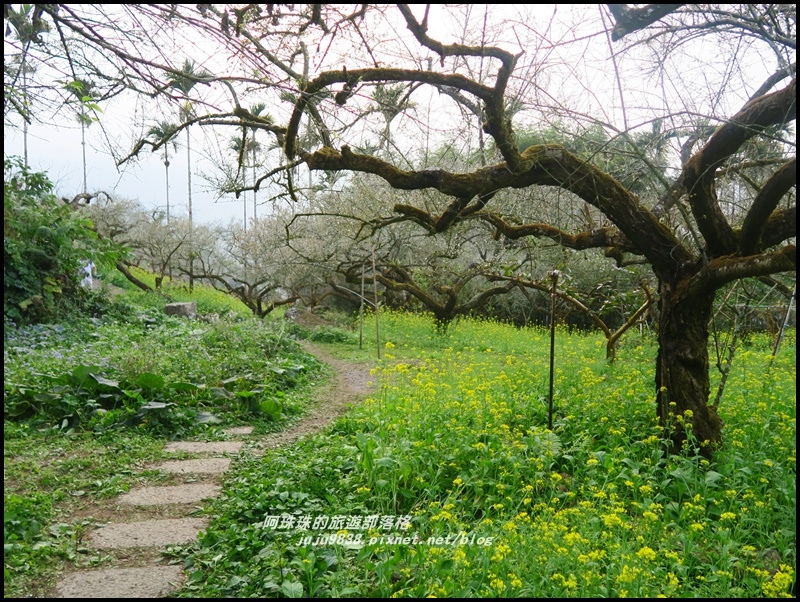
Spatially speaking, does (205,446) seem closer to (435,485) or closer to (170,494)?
(170,494)

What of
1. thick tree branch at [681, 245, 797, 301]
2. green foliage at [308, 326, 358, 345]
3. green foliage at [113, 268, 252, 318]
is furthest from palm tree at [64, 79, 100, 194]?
green foliage at [113, 268, 252, 318]

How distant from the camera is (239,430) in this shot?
601 centimetres

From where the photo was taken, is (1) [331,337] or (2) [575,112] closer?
(2) [575,112]

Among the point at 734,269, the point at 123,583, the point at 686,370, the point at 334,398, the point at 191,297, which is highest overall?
the point at 734,269

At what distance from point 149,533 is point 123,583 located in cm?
61

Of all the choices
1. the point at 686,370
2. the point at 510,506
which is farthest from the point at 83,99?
the point at 686,370

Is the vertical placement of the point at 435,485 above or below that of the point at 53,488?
above

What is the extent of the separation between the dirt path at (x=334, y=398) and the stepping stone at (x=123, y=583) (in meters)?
2.28

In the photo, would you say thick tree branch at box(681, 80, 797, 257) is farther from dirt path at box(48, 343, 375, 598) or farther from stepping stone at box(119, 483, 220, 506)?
stepping stone at box(119, 483, 220, 506)

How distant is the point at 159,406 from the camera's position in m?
5.86

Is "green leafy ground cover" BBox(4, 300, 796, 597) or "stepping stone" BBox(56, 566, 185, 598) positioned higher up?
"green leafy ground cover" BBox(4, 300, 796, 597)

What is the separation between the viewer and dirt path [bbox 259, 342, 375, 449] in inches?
236

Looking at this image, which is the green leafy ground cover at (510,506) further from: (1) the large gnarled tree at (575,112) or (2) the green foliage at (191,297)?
(2) the green foliage at (191,297)

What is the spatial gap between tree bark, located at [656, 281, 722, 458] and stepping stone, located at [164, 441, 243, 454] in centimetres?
A: 372
